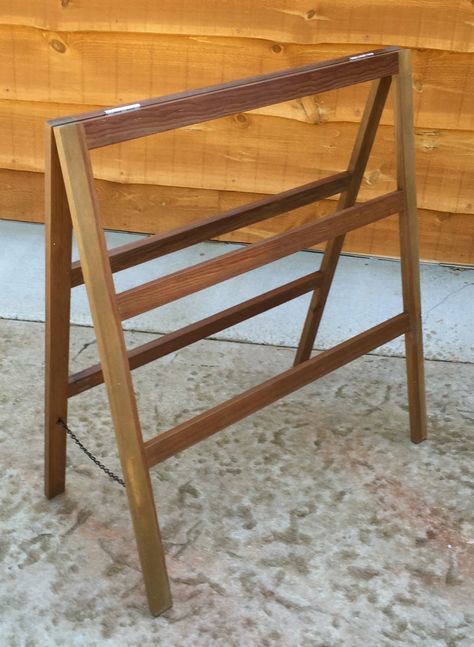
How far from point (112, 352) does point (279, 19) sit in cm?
174

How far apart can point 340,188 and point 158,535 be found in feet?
3.16

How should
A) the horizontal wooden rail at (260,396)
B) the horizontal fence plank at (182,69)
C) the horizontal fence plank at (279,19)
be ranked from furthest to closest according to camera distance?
1. the horizontal fence plank at (182,69)
2. the horizontal fence plank at (279,19)
3. the horizontal wooden rail at (260,396)

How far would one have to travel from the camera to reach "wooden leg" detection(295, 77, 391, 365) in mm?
2080

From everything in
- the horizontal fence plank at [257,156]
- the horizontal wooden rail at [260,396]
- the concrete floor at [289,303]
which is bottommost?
the concrete floor at [289,303]

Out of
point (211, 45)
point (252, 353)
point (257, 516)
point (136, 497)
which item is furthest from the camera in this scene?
point (211, 45)

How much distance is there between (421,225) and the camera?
333 cm

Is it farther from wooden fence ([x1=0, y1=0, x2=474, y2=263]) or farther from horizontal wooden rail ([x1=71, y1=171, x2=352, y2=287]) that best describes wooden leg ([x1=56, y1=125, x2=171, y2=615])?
wooden fence ([x1=0, y1=0, x2=474, y2=263])

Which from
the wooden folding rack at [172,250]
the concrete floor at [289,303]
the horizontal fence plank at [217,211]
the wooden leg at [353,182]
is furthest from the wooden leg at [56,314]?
the horizontal fence plank at [217,211]

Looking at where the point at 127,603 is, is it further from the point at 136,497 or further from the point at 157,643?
the point at 136,497

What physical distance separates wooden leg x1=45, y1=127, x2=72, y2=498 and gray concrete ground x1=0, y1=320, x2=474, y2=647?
14 centimetres

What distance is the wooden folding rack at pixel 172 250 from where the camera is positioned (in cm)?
154

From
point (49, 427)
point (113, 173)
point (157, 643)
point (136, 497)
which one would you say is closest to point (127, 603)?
point (157, 643)

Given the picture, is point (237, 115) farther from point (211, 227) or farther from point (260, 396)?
point (260, 396)

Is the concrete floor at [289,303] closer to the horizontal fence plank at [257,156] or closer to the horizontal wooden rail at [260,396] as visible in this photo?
the horizontal fence plank at [257,156]
